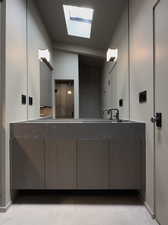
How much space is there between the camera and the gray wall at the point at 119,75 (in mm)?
2830

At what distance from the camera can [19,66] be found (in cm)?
246

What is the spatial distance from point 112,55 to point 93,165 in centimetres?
175

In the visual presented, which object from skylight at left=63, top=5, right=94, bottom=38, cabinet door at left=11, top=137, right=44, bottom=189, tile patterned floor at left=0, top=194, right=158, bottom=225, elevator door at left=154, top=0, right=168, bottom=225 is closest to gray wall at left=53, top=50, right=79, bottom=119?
skylight at left=63, top=5, right=94, bottom=38

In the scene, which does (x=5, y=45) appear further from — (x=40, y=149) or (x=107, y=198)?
(x=107, y=198)

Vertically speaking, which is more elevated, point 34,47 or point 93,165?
point 34,47

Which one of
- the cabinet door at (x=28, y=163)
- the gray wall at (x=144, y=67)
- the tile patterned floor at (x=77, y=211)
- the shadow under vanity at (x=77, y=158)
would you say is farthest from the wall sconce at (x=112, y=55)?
the tile patterned floor at (x=77, y=211)

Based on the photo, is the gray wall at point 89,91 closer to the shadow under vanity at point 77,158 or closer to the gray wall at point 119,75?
the gray wall at point 119,75

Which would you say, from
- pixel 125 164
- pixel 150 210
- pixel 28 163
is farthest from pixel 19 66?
pixel 150 210

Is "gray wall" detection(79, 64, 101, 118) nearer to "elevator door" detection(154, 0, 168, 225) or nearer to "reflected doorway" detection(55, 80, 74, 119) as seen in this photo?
"reflected doorway" detection(55, 80, 74, 119)

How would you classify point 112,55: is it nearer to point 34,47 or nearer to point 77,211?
point 34,47

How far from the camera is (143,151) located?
2203 millimetres

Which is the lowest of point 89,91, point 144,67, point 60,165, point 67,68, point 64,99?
point 60,165

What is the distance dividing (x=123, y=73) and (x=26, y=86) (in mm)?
1462

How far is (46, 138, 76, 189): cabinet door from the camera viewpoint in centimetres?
225
